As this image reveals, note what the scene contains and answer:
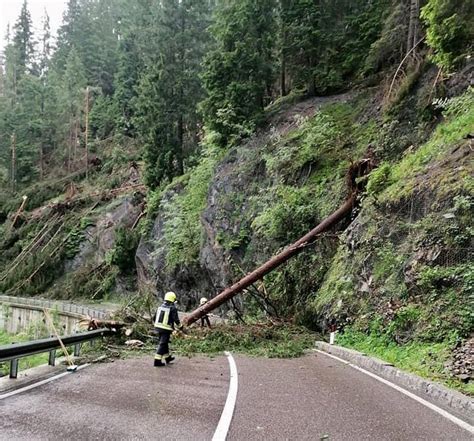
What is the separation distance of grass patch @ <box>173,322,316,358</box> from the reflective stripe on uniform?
2370 mm

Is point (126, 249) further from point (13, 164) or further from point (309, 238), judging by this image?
point (13, 164)

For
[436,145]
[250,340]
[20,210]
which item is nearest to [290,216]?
[436,145]

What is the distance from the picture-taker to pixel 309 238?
17125 mm

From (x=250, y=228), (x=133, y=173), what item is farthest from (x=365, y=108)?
(x=133, y=173)

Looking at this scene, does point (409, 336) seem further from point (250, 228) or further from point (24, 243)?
point (24, 243)

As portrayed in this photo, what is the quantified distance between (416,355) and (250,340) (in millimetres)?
5419

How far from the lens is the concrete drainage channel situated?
6.32m

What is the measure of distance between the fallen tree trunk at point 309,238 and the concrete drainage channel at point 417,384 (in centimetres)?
544

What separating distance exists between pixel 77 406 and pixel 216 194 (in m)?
20.6

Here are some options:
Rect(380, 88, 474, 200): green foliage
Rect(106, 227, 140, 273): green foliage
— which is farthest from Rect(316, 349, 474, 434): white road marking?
Rect(106, 227, 140, 273): green foliage

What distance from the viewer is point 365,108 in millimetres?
23266

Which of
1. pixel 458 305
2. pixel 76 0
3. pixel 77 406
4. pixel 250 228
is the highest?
pixel 76 0

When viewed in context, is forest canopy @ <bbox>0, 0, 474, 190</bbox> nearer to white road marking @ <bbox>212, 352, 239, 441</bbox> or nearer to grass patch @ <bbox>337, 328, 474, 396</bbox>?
grass patch @ <bbox>337, 328, 474, 396</bbox>

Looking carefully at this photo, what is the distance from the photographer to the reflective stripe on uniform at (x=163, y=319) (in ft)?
32.1
